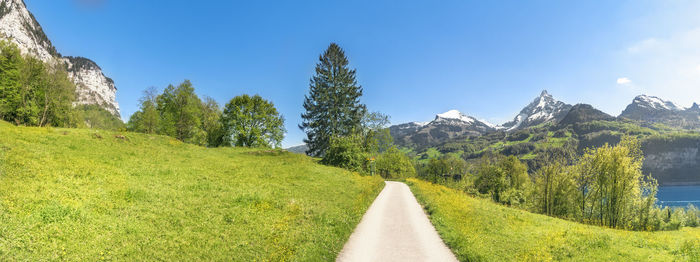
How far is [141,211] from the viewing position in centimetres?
1141

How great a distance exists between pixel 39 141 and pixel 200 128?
149 ft

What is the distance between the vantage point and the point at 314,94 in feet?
197

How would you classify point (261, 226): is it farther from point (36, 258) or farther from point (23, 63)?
point (23, 63)

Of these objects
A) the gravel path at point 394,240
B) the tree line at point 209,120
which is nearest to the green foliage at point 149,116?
the tree line at point 209,120

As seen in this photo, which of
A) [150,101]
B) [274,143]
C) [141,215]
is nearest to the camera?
[141,215]

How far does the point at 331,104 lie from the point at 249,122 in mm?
17840

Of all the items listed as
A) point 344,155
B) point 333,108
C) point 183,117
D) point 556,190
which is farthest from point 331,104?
point 556,190

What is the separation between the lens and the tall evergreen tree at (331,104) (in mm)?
58469

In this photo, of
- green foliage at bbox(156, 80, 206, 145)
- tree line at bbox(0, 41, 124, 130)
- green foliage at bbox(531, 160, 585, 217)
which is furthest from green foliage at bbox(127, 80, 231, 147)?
green foliage at bbox(531, 160, 585, 217)

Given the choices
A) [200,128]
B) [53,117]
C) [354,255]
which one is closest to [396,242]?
[354,255]

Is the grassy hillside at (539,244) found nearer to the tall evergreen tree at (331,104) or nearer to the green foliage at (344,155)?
the green foliage at (344,155)

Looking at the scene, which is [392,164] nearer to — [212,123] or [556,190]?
[556,190]

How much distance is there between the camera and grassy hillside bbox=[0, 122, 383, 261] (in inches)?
332

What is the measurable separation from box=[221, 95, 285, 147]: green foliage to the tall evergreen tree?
28.1 ft
